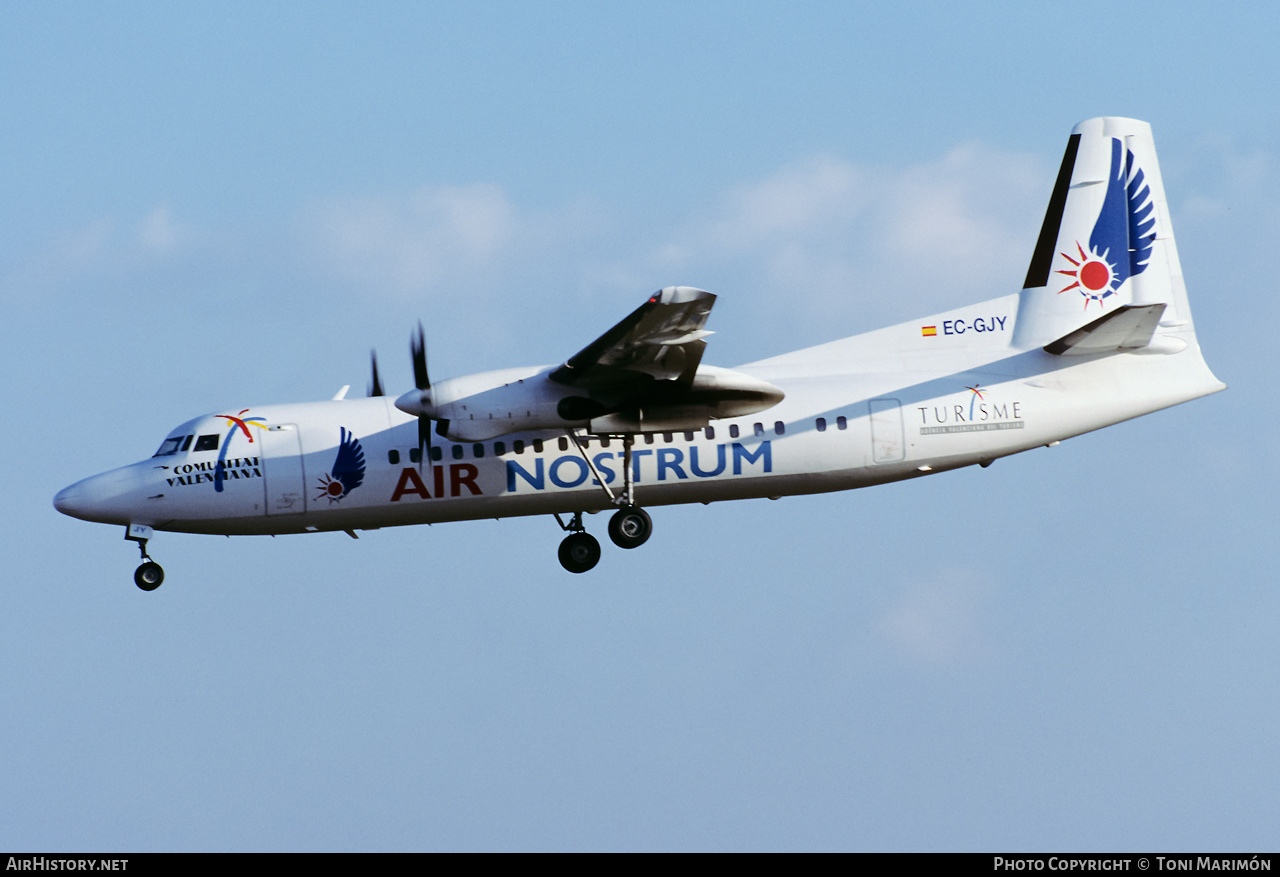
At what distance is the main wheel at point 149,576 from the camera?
2239cm

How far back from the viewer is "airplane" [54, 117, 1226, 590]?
21.5 metres

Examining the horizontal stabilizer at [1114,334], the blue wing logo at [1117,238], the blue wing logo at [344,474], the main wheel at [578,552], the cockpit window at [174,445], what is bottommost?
the main wheel at [578,552]

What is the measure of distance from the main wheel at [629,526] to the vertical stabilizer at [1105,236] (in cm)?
724

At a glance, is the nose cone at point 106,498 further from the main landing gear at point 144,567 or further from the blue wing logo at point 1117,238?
the blue wing logo at point 1117,238

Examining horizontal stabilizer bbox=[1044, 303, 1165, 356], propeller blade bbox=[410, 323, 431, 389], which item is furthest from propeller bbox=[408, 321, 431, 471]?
horizontal stabilizer bbox=[1044, 303, 1165, 356]

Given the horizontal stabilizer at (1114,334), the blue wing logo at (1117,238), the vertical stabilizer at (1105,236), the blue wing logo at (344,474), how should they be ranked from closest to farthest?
the blue wing logo at (344,474), the horizontal stabilizer at (1114,334), the vertical stabilizer at (1105,236), the blue wing logo at (1117,238)

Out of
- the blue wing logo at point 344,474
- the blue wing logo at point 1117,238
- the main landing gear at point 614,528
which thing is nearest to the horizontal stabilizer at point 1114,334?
the blue wing logo at point 1117,238

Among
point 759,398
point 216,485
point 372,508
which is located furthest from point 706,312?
point 216,485

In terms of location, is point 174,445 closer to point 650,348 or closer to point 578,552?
point 578,552

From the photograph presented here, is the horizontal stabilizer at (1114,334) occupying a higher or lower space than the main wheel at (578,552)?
higher

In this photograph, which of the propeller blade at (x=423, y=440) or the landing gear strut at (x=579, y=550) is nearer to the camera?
the propeller blade at (x=423, y=440)

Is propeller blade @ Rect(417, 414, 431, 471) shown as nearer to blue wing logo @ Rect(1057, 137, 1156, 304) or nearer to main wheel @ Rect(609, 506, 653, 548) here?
main wheel @ Rect(609, 506, 653, 548)

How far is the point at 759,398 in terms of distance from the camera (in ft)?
70.4
